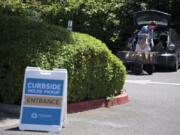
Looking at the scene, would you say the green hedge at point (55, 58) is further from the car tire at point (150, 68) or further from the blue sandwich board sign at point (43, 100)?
the car tire at point (150, 68)

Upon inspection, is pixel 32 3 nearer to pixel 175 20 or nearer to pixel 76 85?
pixel 175 20

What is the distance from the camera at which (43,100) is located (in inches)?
344

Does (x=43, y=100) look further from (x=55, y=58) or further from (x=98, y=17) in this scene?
(x=98, y=17)

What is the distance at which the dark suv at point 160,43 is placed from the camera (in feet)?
63.2

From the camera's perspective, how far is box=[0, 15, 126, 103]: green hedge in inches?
392

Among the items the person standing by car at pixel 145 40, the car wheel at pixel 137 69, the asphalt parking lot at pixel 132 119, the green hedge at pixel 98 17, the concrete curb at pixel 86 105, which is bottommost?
the asphalt parking lot at pixel 132 119

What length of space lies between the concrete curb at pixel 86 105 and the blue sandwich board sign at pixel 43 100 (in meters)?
1.19

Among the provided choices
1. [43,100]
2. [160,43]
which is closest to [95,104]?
[43,100]

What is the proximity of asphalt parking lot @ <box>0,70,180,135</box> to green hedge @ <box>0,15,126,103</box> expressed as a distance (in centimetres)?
47

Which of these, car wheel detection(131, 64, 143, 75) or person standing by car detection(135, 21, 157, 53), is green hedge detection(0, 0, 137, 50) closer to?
person standing by car detection(135, 21, 157, 53)

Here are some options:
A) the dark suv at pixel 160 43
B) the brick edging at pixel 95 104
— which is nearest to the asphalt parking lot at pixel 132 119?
the brick edging at pixel 95 104

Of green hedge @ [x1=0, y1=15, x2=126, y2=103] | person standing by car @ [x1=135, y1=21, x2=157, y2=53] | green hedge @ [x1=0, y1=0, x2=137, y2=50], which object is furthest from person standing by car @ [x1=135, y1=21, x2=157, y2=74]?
green hedge @ [x1=0, y1=15, x2=126, y2=103]

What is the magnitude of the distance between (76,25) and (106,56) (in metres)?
12.5

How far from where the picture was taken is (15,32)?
1075 cm
